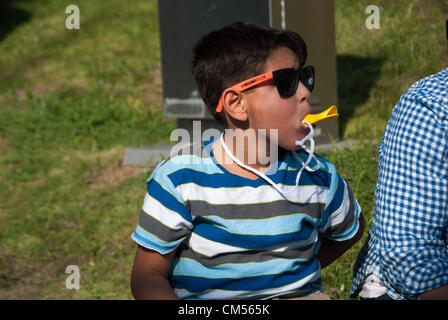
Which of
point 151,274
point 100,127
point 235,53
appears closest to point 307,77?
point 235,53

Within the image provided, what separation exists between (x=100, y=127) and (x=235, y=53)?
4268mm

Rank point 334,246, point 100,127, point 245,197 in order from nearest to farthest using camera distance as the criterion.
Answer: point 245,197 → point 334,246 → point 100,127

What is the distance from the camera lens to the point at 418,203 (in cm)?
166

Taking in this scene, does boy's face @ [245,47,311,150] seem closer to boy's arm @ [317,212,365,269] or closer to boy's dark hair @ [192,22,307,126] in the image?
boy's dark hair @ [192,22,307,126]

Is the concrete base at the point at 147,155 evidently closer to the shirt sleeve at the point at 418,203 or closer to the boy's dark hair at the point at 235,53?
the boy's dark hair at the point at 235,53

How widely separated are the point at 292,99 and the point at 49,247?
299 cm

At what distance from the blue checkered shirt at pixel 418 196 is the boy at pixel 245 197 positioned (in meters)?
0.23

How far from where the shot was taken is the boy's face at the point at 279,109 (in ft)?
5.88

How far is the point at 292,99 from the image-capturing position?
1796mm

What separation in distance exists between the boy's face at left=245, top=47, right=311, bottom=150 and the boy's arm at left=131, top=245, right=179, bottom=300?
1.64 ft

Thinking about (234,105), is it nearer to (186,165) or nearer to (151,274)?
(186,165)

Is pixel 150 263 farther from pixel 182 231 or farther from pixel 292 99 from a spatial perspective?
pixel 292 99
